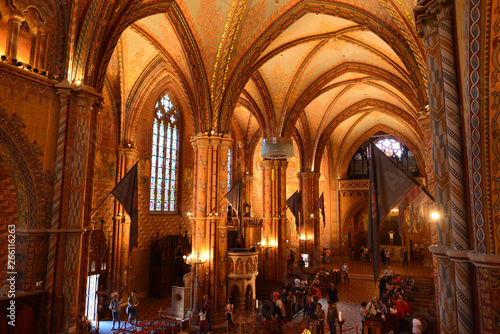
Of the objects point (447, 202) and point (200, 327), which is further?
point (200, 327)

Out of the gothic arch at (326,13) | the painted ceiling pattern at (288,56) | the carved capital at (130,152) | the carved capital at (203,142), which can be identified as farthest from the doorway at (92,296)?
the gothic arch at (326,13)

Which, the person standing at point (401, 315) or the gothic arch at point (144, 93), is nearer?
the person standing at point (401, 315)

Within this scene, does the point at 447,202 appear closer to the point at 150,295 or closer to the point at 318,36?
the point at 318,36

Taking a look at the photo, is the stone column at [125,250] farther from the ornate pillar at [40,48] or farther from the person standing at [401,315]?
the person standing at [401,315]

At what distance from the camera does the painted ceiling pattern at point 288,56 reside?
35.3ft

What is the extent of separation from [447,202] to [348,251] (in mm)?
25481

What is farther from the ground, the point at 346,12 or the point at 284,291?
the point at 346,12

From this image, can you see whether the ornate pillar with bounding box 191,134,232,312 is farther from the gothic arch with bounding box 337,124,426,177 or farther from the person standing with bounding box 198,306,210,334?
the gothic arch with bounding box 337,124,426,177

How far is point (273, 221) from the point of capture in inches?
672

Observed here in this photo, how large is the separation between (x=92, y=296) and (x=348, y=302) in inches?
399

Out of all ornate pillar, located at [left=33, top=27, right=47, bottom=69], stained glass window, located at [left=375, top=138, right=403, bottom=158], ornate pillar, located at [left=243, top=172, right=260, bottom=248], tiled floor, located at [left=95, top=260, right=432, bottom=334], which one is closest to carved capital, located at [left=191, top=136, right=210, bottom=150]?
tiled floor, located at [left=95, top=260, right=432, bottom=334]

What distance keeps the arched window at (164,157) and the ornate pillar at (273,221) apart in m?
4.83

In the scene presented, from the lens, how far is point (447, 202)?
11.6 ft

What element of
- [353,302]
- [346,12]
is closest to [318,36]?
[346,12]
